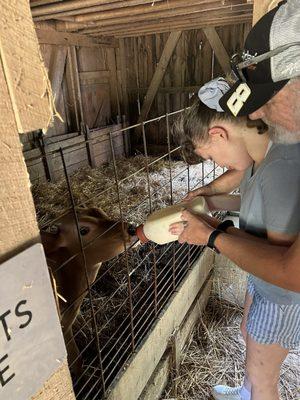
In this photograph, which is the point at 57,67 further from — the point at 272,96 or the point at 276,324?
the point at 276,324

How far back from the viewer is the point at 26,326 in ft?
2.12

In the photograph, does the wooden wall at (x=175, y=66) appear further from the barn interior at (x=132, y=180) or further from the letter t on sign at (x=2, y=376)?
the letter t on sign at (x=2, y=376)

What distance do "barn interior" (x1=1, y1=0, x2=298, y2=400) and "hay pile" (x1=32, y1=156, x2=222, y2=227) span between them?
25 mm

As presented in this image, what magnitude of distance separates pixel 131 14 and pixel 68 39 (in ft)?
5.98

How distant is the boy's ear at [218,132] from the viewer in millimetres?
1355

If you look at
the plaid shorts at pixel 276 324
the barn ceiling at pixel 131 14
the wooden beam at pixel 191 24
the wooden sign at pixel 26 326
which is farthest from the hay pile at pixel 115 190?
the wooden sign at pixel 26 326

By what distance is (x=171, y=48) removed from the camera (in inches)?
248

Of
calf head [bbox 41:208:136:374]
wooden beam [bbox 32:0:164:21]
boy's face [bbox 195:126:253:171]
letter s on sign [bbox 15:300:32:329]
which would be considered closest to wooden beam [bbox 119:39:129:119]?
wooden beam [bbox 32:0:164:21]

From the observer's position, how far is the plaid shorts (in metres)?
1.34

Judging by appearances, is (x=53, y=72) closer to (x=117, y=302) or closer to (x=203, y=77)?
(x=203, y=77)

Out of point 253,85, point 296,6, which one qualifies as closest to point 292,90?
point 253,85

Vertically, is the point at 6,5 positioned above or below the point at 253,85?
above

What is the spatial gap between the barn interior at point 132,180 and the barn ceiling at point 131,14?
2 centimetres

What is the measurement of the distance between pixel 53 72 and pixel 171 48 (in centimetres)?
235
